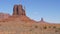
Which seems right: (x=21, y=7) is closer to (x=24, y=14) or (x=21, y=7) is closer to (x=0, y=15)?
(x=24, y=14)

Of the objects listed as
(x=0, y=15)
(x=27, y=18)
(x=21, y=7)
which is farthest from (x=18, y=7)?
(x=0, y=15)

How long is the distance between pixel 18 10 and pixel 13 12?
3.20 metres

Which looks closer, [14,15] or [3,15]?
[14,15]

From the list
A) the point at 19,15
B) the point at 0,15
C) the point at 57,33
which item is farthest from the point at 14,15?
the point at 57,33

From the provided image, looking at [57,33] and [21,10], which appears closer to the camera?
[57,33]

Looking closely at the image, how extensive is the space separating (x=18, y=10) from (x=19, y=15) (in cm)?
368

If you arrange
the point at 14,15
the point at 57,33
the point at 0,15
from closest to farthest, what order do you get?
the point at 57,33 → the point at 14,15 → the point at 0,15

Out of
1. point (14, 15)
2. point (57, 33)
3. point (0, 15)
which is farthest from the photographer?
point (0, 15)

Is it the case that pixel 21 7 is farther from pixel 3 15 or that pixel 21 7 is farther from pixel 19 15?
pixel 3 15

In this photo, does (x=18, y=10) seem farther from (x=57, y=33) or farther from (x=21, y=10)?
(x=57, y=33)

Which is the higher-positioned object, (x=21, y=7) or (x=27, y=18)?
(x=21, y=7)

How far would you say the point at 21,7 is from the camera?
99.6 metres

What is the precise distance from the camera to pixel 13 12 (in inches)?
3969

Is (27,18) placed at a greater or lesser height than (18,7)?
lesser
